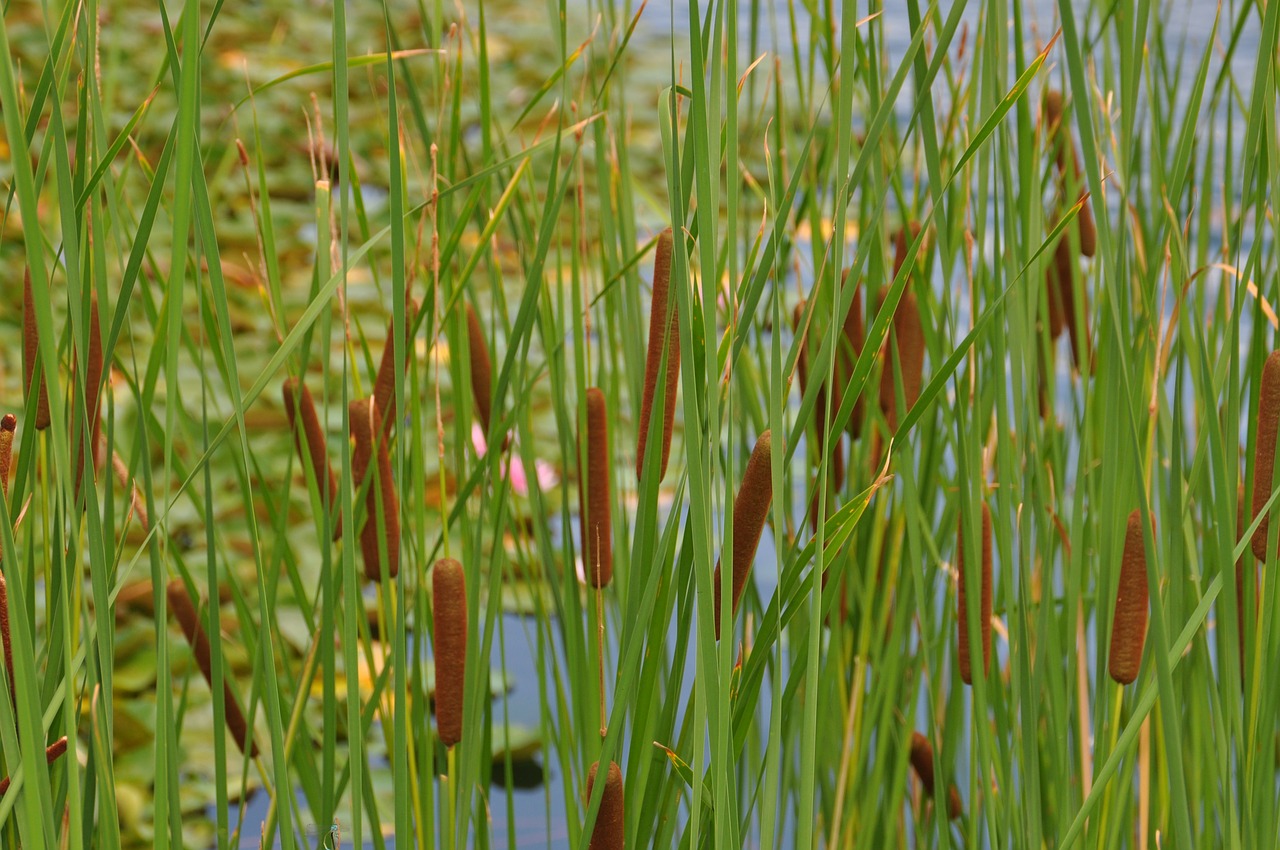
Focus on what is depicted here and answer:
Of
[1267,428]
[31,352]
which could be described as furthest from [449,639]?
[1267,428]

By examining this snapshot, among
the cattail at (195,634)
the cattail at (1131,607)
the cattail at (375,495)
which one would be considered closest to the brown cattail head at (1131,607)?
the cattail at (1131,607)

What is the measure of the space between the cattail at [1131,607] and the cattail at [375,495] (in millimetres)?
287

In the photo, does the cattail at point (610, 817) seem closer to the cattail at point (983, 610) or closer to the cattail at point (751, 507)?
the cattail at point (751, 507)

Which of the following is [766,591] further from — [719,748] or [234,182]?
[234,182]

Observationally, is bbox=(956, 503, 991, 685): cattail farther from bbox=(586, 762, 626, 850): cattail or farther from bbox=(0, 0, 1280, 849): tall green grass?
bbox=(586, 762, 626, 850): cattail

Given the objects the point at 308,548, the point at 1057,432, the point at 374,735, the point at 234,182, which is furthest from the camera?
the point at 234,182

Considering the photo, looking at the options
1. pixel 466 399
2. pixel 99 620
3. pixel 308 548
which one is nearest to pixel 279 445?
pixel 308 548

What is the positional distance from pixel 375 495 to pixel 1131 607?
306mm

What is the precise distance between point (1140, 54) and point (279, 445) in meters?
1.37

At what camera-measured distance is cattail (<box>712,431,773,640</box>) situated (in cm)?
37

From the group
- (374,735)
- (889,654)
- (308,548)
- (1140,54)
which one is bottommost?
(374,735)

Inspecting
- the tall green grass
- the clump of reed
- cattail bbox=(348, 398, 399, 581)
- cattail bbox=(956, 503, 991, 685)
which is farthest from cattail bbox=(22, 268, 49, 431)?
the clump of reed

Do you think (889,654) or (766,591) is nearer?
(889,654)

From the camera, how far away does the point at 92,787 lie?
482mm
